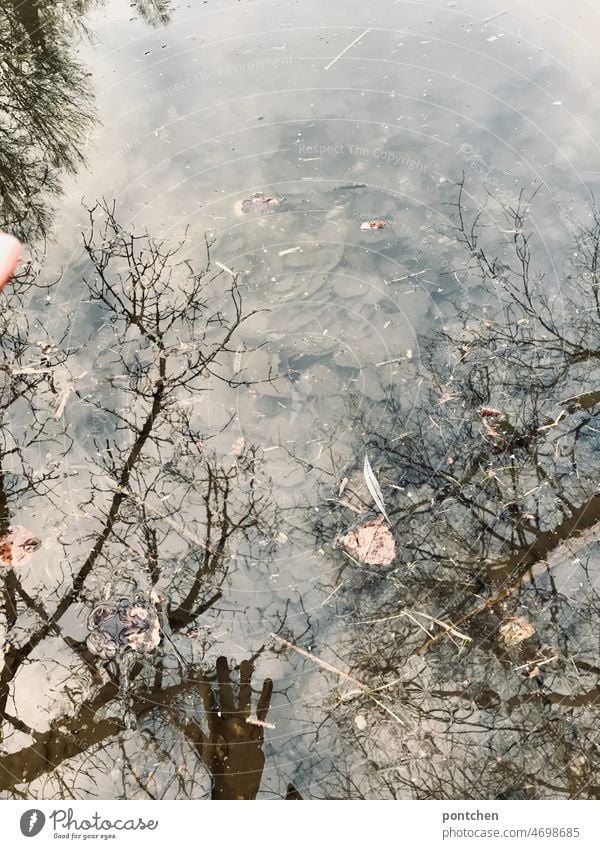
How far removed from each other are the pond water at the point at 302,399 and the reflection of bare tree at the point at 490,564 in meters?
0.01

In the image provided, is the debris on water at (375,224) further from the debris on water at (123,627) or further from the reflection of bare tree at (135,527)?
the debris on water at (123,627)

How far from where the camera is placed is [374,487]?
3.35 meters

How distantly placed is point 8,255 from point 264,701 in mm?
2765

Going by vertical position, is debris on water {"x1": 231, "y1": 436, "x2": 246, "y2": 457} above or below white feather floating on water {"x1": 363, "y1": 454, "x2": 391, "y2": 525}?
above

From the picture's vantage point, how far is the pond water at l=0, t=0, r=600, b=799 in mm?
3016

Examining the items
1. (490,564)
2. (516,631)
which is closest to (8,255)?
(490,564)

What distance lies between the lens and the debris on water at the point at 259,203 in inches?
158

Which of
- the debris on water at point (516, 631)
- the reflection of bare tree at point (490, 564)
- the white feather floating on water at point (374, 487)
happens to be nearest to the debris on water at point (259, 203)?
the reflection of bare tree at point (490, 564)

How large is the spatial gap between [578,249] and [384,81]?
5.81ft

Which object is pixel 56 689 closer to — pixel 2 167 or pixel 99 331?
pixel 99 331

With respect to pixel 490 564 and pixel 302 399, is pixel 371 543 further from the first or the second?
pixel 302 399

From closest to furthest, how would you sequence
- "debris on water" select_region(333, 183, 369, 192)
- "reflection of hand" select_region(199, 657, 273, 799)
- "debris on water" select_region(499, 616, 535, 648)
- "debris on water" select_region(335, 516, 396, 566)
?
1. "reflection of hand" select_region(199, 657, 273, 799)
2. "debris on water" select_region(499, 616, 535, 648)
3. "debris on water" select_region(335, 516, 396, 566)
4. "debris on water" select_region(333, 183, 369, 192)

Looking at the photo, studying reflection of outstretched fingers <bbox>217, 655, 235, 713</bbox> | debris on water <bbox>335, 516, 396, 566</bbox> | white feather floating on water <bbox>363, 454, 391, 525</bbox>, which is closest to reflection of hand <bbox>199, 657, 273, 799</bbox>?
reflection of outstretched fingers <bbox>217, 655, 235, 713</bbox>

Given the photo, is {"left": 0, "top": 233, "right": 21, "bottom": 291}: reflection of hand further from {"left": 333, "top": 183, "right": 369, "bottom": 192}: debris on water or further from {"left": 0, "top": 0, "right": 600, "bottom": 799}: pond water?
{"left": 333, "top": 183, "right": 369, "bottom": 192}: debris on water
